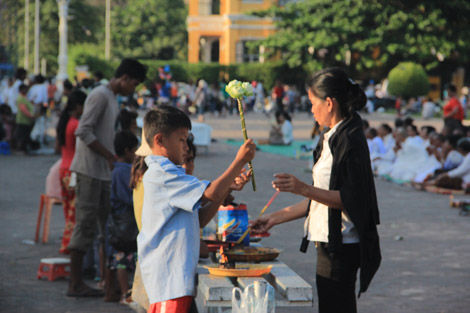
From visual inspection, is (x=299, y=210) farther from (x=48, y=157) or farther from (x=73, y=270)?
(x=48, y=157)

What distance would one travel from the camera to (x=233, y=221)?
16.0 ft

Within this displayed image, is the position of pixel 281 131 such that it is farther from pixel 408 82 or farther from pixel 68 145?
pixel 408 82

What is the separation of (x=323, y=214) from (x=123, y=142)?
124 inches

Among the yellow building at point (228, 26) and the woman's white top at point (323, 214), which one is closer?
the woman's white top at point (323, 214)

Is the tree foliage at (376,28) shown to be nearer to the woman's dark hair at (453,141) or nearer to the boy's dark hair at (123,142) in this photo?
the woman's dark hair at (453,141)

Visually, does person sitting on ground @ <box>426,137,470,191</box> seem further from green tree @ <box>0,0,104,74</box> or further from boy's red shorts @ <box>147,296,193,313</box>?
green tree @ <box>0,0,104,74</box>

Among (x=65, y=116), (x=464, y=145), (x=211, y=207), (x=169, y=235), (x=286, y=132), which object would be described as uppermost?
(x=65, y=116)

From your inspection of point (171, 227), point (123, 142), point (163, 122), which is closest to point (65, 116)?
point (123, 142)

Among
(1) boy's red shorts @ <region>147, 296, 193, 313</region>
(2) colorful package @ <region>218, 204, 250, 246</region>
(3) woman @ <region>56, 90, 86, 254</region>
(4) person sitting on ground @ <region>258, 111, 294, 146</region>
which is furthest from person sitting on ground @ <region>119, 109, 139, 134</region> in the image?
(4) person sitting on ground @ <region>258, 111, 294, 146</region>

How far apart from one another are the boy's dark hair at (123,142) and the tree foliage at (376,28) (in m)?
40.7

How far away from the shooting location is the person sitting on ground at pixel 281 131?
23688 millimetres

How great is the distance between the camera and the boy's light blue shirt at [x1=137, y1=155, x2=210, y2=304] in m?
3.85

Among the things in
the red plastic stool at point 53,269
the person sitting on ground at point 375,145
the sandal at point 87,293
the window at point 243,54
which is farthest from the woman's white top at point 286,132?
the window at point 243,54

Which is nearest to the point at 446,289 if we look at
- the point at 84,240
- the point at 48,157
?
the point at 84,240
